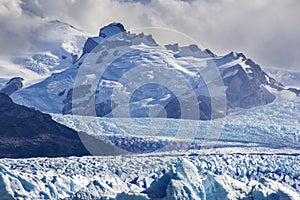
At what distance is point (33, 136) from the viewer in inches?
4653

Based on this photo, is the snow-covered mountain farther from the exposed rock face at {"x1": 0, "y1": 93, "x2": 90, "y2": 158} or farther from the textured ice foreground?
the textured ice foreground

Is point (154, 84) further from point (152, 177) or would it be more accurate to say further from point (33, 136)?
point (152, 177)

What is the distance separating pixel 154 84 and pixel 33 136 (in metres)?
58.8

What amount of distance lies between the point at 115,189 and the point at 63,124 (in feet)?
137

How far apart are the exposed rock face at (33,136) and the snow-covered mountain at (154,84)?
27314mm

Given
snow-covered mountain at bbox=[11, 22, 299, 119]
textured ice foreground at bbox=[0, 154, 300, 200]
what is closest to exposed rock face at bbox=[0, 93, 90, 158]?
snow-covered mountain at bbox=[11, 22, 299, 119]

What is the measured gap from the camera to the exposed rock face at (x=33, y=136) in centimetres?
11106

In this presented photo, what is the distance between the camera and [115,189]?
7044cm

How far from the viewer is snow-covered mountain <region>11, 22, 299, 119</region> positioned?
163375mm

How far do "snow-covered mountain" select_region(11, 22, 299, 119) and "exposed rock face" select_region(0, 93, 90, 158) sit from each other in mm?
27314

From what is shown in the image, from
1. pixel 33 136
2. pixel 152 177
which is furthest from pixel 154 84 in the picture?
pixel 152 177

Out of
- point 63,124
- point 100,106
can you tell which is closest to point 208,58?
point 100,106

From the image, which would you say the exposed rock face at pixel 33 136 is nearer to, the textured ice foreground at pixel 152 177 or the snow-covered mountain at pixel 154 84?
the snow-covered mountain at pixel 154 84

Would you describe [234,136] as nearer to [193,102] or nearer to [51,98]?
[193,102]
